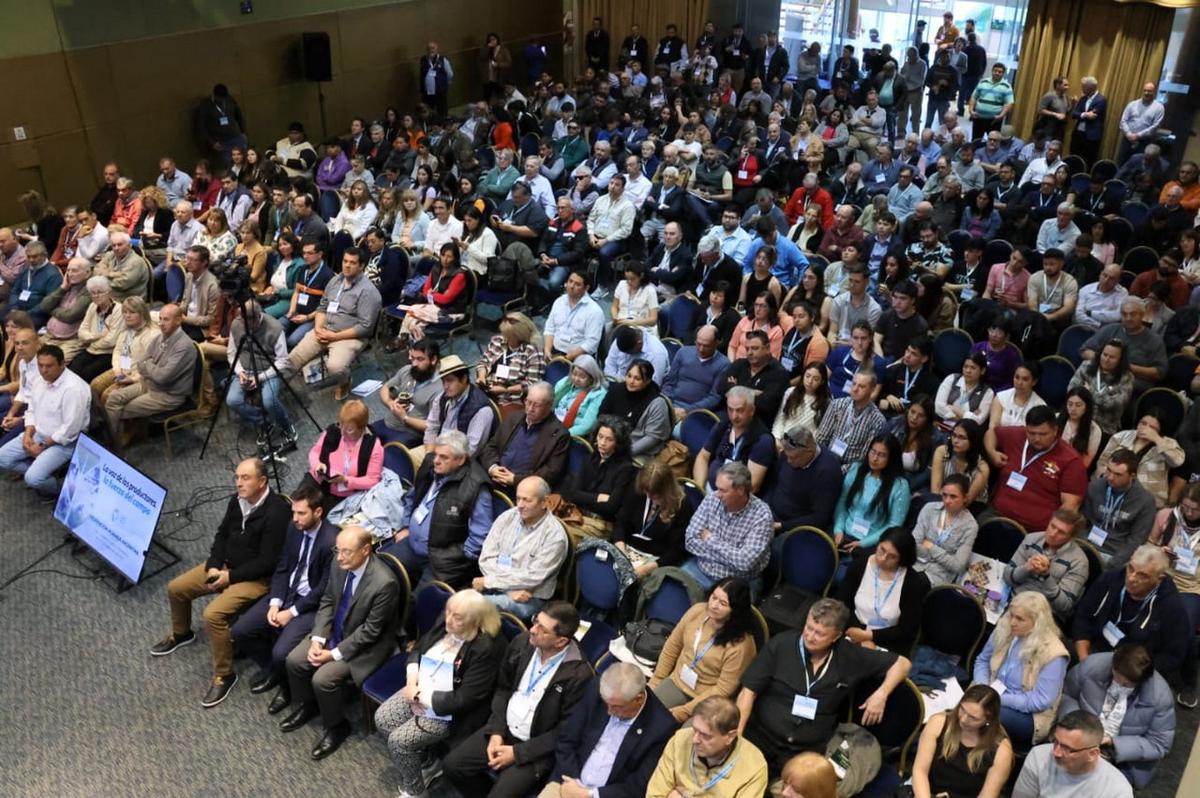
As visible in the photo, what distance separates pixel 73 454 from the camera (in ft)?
20.2


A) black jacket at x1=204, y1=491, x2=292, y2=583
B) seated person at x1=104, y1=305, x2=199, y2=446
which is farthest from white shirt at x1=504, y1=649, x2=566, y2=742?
seated person at x1=104, y1=305, x2=199, y2=446

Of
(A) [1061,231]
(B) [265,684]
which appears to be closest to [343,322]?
(B) [265,684]

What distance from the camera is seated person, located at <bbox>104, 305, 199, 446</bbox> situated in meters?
6.84

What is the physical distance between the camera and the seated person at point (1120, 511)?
503 cm

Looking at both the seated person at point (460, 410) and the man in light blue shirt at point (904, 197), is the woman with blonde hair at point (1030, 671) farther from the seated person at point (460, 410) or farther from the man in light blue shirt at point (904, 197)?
the man in light blue shirt at point (904, 197)

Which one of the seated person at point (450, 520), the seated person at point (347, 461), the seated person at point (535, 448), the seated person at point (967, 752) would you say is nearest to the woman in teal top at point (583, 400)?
the seated person at point (535, 448)

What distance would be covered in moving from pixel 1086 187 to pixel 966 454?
19.6 feet

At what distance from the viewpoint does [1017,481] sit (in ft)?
17.9

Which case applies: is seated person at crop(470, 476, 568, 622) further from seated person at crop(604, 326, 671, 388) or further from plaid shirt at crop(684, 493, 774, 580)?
seated person at crop(604, 326, 671, 388)

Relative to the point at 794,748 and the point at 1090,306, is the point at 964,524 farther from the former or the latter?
the point at 1090,306

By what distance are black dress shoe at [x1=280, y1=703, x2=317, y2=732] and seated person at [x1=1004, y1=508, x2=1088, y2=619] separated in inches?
139

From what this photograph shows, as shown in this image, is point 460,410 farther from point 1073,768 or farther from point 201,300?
point 1073,768

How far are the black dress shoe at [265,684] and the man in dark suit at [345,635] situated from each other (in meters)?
0.25

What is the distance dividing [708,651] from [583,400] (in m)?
2.39
